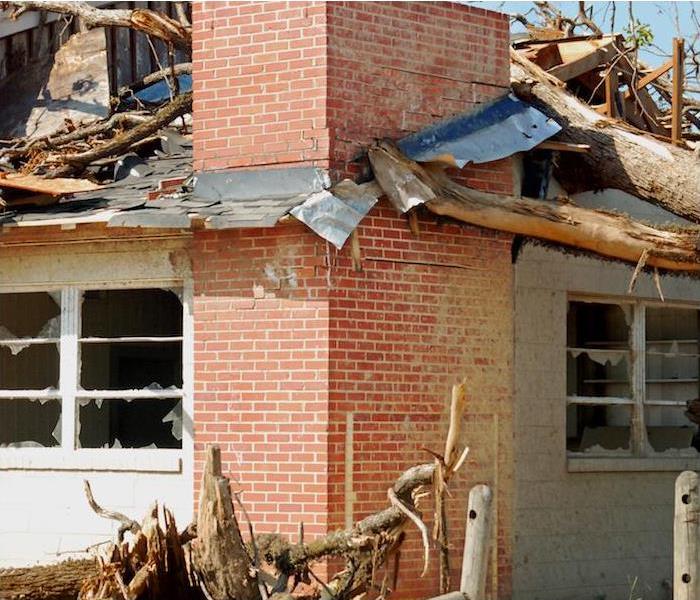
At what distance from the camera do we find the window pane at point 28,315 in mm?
12375

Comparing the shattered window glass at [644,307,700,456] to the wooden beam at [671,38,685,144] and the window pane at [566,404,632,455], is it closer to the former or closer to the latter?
the window pane at [566,404,632,455]

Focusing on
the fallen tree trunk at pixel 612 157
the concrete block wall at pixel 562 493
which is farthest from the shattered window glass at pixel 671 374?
the fallen tree trunk at pixel 612 157

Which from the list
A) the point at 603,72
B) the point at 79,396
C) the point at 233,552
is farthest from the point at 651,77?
the point at 233,552

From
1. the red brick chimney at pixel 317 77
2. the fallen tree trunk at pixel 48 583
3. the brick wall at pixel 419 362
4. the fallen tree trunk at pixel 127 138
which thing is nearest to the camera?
the fallen tree trunk at pixel 48 583

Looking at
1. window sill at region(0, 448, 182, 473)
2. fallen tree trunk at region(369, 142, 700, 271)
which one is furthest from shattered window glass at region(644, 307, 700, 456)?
window sill at region(0, 448, 182, 473)

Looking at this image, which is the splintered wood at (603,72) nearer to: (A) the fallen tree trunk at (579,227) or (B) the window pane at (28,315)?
(A) the fallen tree trunk at (579,227)

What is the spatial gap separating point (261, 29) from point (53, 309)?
4.02m

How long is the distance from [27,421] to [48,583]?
373 cm

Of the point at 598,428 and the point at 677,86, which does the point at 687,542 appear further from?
the point at 598,428

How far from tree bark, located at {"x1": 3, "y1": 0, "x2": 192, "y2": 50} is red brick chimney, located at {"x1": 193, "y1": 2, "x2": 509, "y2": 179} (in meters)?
1.96

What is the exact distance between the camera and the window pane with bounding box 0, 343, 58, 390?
13.6m

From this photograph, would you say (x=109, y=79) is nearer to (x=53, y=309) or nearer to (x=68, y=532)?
(x=53, y=309)

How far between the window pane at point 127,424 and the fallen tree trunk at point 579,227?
4741 mm

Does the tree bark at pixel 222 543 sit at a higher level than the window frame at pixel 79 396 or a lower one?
lower
